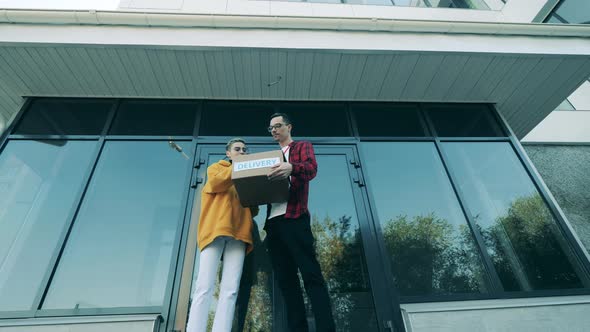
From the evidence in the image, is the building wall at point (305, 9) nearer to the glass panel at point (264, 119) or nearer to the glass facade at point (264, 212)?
the glass panel at point (264, 119)

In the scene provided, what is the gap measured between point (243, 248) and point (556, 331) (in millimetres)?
2758

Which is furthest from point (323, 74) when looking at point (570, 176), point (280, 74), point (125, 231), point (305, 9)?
point (570, 176)

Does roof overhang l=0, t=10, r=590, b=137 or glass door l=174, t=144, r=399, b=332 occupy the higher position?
roof overhang l=0, t=10, r=590, b=137

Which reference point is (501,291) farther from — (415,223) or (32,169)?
(32,169)

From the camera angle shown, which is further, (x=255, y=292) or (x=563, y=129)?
(x=563, y=129)

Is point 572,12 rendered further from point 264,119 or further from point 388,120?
point 264,119

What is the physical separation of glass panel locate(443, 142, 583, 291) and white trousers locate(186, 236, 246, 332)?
258 centimetres

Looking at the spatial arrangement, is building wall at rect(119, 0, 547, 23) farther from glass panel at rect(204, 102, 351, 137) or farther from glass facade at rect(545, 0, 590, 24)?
glass panel at rect(204, 102, 351, 137)

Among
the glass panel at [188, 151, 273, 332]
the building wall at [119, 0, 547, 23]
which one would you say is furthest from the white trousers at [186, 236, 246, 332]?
the building wall at [119, 0, 547, 23]

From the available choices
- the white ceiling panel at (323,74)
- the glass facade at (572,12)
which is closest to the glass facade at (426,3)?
the glass facade at (572,12)

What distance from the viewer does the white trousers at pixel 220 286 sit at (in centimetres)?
188

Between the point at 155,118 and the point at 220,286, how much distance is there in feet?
8.32

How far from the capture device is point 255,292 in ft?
8.41

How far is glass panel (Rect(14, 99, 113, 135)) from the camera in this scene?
140 inches
